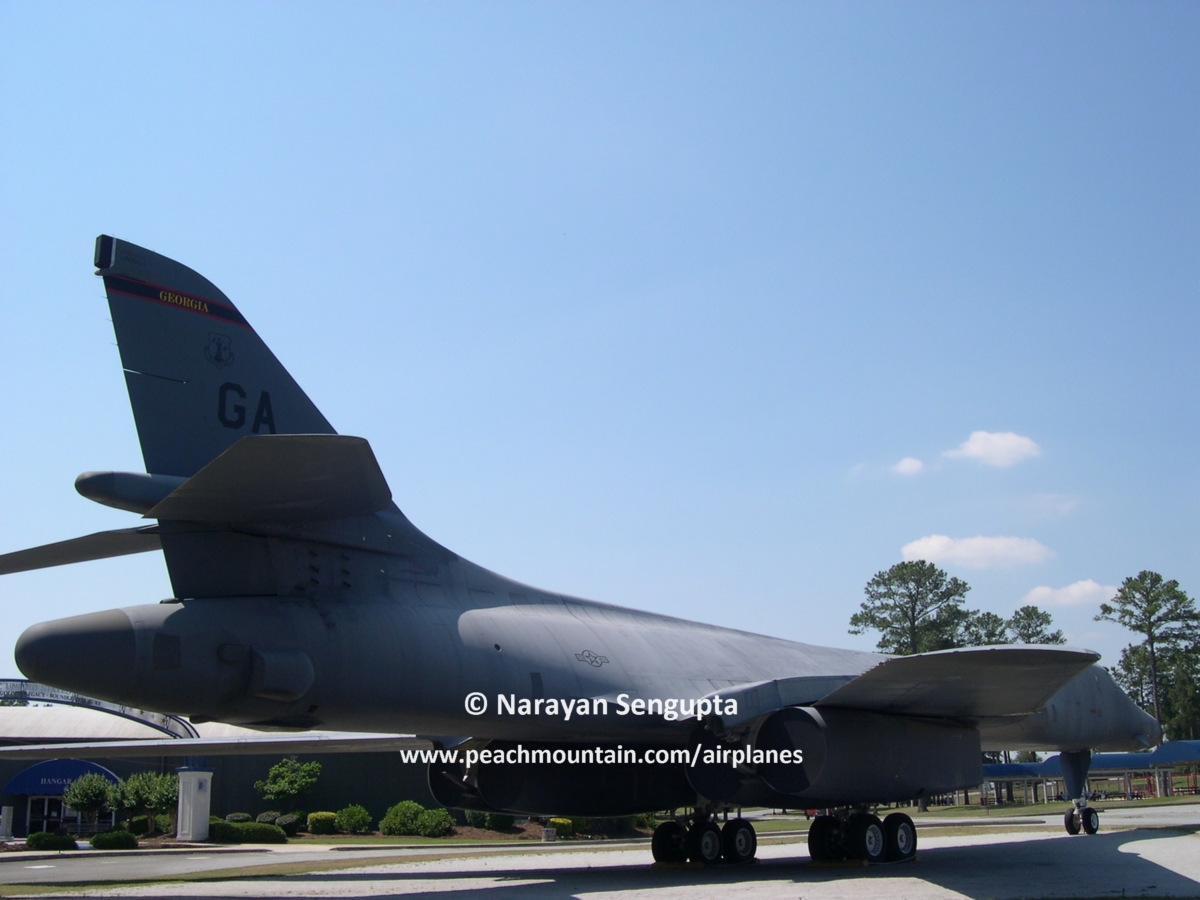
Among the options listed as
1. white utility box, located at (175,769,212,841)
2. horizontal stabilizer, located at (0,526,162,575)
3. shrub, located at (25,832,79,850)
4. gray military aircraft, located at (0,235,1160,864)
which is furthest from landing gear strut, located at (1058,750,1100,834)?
shrub, located at (25,832,79,850)

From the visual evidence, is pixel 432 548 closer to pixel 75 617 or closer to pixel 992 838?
pixel 75 617

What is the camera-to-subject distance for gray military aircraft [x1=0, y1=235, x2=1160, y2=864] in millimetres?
8352

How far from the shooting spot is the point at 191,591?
8.80m

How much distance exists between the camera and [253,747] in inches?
634

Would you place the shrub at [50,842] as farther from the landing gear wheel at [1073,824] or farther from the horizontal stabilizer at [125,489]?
the landing gear wheel at [1073,824]

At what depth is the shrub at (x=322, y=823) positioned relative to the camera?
29656 mm

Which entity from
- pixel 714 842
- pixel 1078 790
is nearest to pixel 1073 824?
pixel 1078 790

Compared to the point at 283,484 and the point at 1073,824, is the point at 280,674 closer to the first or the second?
the point at 283,484

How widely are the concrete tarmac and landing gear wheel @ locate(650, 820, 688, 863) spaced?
0.25 metres

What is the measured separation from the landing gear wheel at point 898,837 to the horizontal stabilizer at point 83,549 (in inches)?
346

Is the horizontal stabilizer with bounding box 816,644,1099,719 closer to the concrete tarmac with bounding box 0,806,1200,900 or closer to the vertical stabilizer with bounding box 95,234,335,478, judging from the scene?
the concrete tarmac with bounding box 0,806,1200,900

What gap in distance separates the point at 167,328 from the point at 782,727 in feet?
24.1

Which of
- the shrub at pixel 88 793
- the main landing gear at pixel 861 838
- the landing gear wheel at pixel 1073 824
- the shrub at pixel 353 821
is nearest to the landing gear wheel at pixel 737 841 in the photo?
the main landing gear at pixel 861 838

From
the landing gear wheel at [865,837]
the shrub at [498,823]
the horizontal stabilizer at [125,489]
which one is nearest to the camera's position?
the horizontal stabilizer at [125,489]
